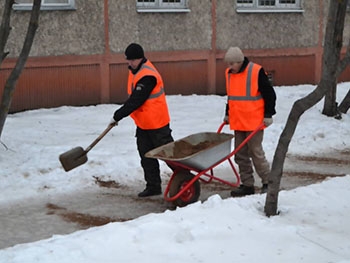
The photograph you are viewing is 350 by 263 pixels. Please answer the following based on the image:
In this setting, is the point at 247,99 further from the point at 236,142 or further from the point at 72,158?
the point at 72,158

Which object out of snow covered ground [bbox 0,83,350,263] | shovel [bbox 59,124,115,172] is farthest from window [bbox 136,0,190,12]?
shovel [bbox 59,124,115,172]

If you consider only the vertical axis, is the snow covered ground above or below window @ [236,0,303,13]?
below

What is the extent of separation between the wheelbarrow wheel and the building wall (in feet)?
24.4

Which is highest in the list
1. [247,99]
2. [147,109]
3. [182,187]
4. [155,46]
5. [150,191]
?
[247,99]

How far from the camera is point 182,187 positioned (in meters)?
8.09

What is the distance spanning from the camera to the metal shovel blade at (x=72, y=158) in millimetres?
8195

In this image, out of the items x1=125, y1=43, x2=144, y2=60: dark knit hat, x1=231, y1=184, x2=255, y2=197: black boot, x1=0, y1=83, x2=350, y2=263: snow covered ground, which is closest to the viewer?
x1=0, y1=83, x2=350, y2=263: snow covered ground

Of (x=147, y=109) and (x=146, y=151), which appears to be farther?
(x=146, y=151)

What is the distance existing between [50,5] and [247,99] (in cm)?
822

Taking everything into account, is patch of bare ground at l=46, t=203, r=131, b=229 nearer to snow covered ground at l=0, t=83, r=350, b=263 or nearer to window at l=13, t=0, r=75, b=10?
snow covered ground at l=0, t=83, r=350, b=263

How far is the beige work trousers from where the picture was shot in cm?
852

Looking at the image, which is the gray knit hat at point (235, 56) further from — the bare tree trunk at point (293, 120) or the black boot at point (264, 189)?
the black boot at point (264, 189)

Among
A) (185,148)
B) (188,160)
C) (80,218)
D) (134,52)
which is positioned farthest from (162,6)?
(80,218)

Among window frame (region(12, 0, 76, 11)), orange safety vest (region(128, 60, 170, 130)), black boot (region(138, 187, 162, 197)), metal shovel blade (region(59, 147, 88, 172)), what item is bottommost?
black boot (region(138, 187, 162, 197))
